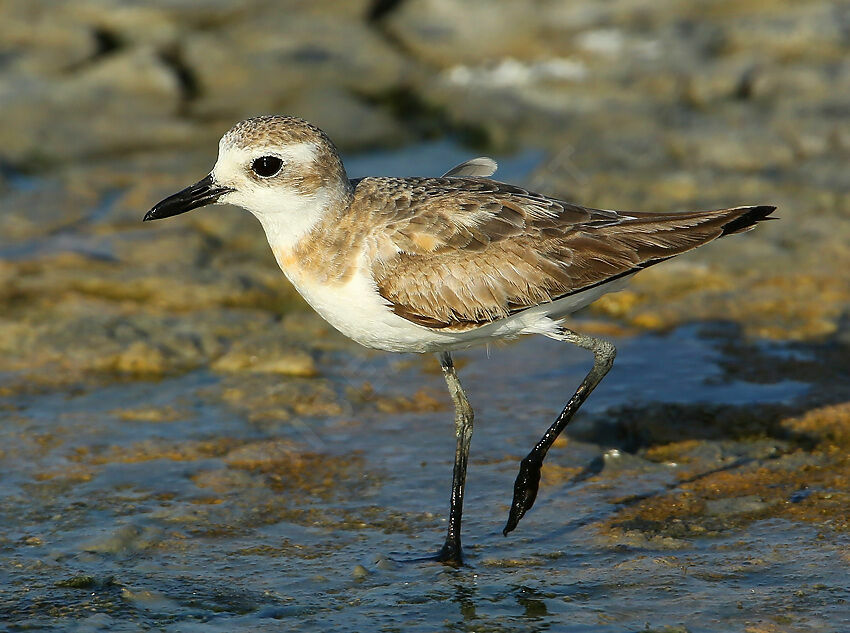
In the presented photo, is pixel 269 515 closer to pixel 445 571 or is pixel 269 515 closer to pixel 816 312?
pixel 445 571

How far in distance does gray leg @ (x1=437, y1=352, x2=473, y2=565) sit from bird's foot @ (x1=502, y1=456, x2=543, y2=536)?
11.0 inches

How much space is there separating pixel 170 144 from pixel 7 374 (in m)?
4.77

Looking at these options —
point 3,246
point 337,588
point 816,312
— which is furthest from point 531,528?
point 3,246

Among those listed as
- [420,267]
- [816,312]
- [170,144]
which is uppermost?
[170,144]

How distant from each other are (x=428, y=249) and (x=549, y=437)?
4.06ft

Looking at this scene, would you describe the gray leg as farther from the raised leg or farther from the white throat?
the white throat

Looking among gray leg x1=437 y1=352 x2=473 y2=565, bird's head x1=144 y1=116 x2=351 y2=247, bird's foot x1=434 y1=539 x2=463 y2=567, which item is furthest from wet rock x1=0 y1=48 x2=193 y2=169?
bird's foot x1=434 y1=539 x2=463 y2=567

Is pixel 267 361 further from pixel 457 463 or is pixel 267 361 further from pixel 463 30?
pixel 463 30

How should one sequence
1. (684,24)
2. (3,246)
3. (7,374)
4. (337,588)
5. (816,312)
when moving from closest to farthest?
1. (337,588)
2. (7,374)
3. (816,312)
4. (3,246)
5. (684,24)

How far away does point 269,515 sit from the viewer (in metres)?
6.79

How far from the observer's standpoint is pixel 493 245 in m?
6.47

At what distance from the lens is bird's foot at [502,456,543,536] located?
6.37 metres

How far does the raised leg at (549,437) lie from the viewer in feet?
20.9

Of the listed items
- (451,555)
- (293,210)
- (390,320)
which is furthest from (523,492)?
(293,210)
